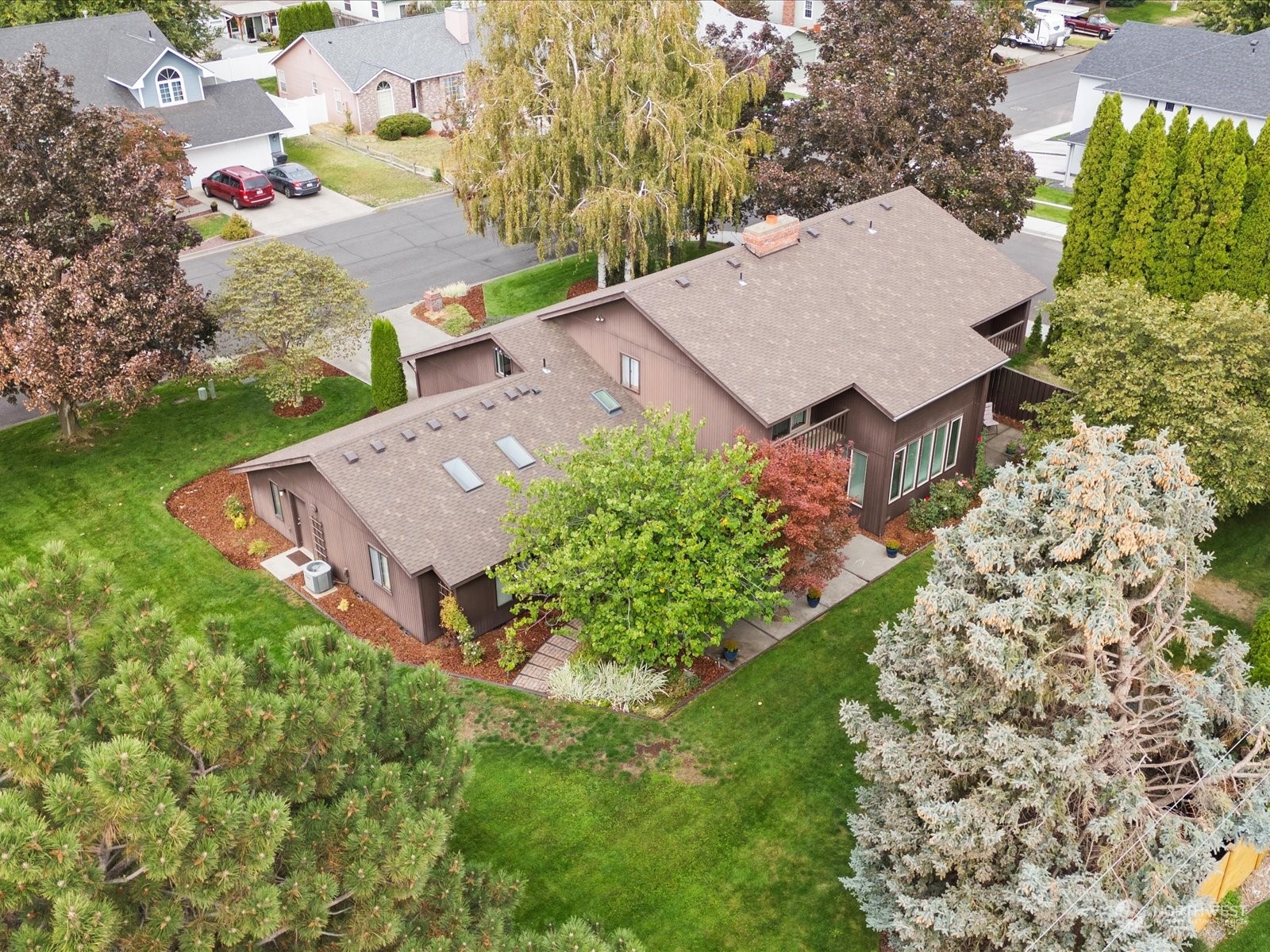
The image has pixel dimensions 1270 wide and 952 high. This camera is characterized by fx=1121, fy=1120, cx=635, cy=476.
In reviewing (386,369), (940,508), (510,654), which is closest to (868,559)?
(940,508)

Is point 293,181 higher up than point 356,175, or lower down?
higher up

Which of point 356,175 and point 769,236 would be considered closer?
point 769,236

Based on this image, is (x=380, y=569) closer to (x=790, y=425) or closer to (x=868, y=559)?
(x=790, y=425)

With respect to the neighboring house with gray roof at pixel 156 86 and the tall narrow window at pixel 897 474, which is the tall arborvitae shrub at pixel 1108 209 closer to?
the tall narrow window at pixel 897 474

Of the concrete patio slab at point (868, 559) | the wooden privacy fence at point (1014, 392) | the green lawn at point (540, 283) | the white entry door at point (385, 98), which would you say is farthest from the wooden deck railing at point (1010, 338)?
the white entry door at point (385, 98)

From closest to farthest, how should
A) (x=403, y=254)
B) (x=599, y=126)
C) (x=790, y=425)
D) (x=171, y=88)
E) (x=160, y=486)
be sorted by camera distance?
(x=790, y=425) → (x=160, y=486) → (x=599, y=126) → (x=403, y=254) → (x=171, y=88)

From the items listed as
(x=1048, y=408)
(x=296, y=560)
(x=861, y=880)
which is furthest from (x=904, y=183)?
(x=861, y=880)
